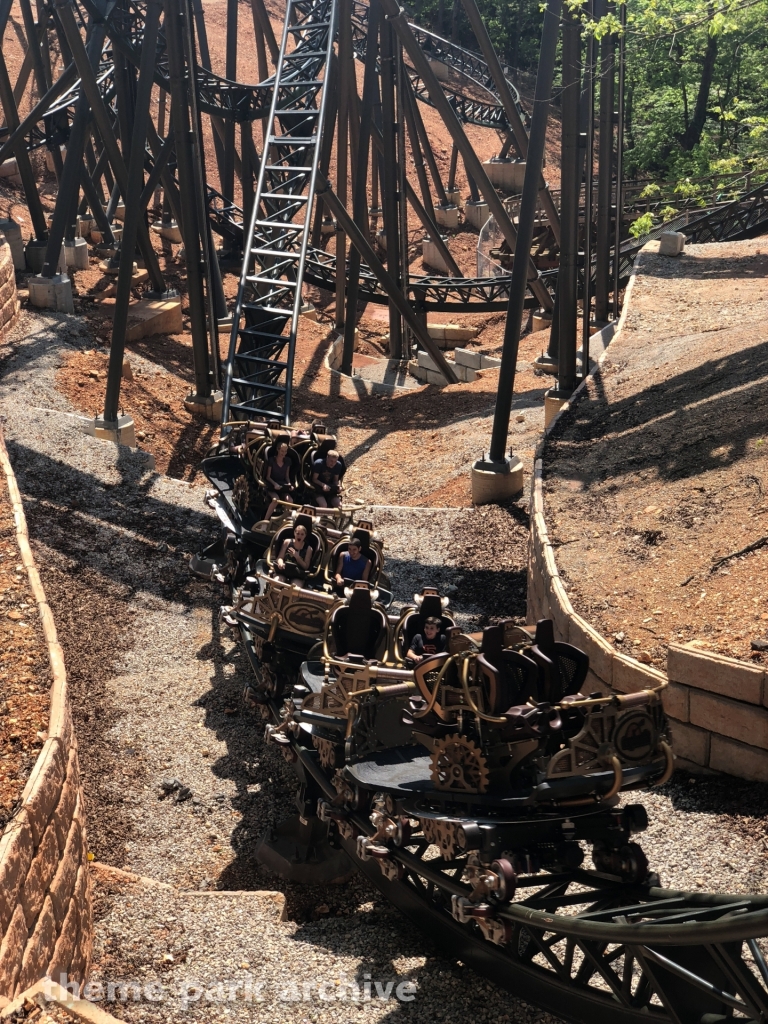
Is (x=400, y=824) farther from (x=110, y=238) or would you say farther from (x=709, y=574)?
(x=110, y=238)

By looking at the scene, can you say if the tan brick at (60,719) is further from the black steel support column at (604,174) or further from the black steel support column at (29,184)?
the black steel support column at (29,184)

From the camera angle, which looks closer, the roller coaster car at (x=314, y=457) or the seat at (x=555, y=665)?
the seat at (x=555, y=665)

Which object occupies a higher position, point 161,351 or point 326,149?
point 326,149

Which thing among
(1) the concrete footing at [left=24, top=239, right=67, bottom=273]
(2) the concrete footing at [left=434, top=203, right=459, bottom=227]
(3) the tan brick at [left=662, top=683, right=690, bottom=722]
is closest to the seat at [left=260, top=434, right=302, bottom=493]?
(3) the tan brick at [left=662, top=683, right=690, bottom=722]

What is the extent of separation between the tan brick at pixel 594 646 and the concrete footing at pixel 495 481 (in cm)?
592

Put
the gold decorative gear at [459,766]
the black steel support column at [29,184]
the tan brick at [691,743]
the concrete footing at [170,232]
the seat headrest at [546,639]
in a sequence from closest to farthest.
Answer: the gold decorative gear at [459,766] → the seat headrest at [546,639] → the tan brick at [691,743] → the black steel support column at [29,184] → the concrete footing at [170,232]

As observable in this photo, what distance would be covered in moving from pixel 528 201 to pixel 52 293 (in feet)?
36.8

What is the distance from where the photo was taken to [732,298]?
57.8 ft

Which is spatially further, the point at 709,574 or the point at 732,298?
the point at 732,298

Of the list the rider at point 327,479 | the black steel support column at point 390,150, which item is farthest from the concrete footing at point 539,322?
the rider at point 327,479

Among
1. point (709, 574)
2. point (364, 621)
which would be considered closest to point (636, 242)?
point (709, 574)

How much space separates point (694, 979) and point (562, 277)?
1111 cm

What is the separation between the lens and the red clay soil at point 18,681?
6.36 metres

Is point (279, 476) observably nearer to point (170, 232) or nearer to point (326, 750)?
point (326, 750)
